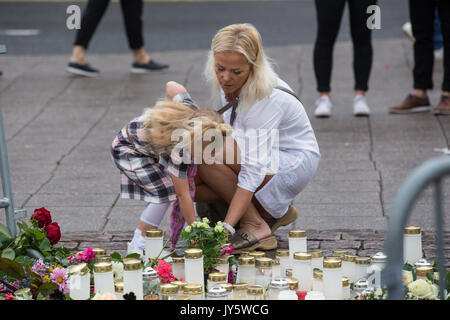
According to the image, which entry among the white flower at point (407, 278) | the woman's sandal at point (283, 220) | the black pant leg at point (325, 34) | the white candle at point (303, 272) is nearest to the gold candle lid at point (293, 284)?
the white candle at point (303, 272)

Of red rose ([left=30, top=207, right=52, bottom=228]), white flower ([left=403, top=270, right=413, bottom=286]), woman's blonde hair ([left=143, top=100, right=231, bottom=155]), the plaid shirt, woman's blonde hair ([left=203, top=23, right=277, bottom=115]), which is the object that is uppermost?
woman's blonde hair ([left=203, top=23, right=277, bottom=115])

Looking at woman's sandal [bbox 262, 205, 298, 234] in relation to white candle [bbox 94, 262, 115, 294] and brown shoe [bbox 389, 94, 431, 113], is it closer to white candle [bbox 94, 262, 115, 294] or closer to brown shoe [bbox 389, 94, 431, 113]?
white candle [bbox 94, 262, 115, 294]

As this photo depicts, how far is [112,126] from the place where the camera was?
270 inches

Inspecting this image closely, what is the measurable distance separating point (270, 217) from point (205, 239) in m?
0.94

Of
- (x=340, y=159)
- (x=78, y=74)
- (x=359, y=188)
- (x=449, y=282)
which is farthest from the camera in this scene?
(x=78, y=74)

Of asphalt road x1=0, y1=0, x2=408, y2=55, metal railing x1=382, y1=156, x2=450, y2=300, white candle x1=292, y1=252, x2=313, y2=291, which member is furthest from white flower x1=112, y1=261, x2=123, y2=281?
asphalt road x1=0, y1=0, x2=408, y2=55

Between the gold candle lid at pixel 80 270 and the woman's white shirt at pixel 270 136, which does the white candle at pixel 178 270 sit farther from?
the woman's white shirt at pixel 270 136

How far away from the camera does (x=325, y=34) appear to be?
6.60 m

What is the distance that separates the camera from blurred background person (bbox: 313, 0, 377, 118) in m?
6.46

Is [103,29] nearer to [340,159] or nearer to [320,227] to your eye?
[340,159]

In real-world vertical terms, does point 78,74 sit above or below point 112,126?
above

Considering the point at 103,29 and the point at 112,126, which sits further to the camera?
the point at 103,29

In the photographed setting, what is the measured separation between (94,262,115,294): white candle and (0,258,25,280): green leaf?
12.2 inches
